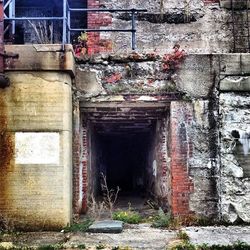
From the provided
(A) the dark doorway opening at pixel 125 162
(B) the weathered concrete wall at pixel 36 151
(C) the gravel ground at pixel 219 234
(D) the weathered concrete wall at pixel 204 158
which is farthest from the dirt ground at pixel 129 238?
(A) the dark doorway opening at pixel 125 162

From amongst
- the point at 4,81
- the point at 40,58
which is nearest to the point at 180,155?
the point at 40,58

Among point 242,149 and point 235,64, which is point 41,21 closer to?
point 235,64

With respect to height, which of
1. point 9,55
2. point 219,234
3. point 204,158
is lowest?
point 219,234

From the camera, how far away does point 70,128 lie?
7.25 meters

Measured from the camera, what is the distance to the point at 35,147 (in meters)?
6.92

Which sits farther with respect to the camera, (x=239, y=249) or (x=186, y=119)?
(x=186, y=119)

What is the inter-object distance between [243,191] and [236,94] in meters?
1.82

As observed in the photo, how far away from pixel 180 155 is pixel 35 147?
2.70 meters

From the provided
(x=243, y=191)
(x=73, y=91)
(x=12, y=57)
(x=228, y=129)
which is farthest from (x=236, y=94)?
(x=12, y=57)

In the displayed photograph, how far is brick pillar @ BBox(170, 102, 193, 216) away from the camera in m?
7.48

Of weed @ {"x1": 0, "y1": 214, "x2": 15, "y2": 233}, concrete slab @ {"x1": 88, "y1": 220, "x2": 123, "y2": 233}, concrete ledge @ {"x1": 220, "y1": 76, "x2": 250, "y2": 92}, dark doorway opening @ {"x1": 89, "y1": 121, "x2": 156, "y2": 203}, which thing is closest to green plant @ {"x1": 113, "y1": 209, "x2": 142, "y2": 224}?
concrete slab @ {"x1": 88, "y1": 220, "x2": 123, "y2": 233}

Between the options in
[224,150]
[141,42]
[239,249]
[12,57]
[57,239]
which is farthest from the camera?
[141,42]

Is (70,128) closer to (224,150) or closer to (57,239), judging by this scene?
(57,239)

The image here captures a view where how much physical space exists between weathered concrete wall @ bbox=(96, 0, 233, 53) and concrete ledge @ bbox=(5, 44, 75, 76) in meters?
3.09
